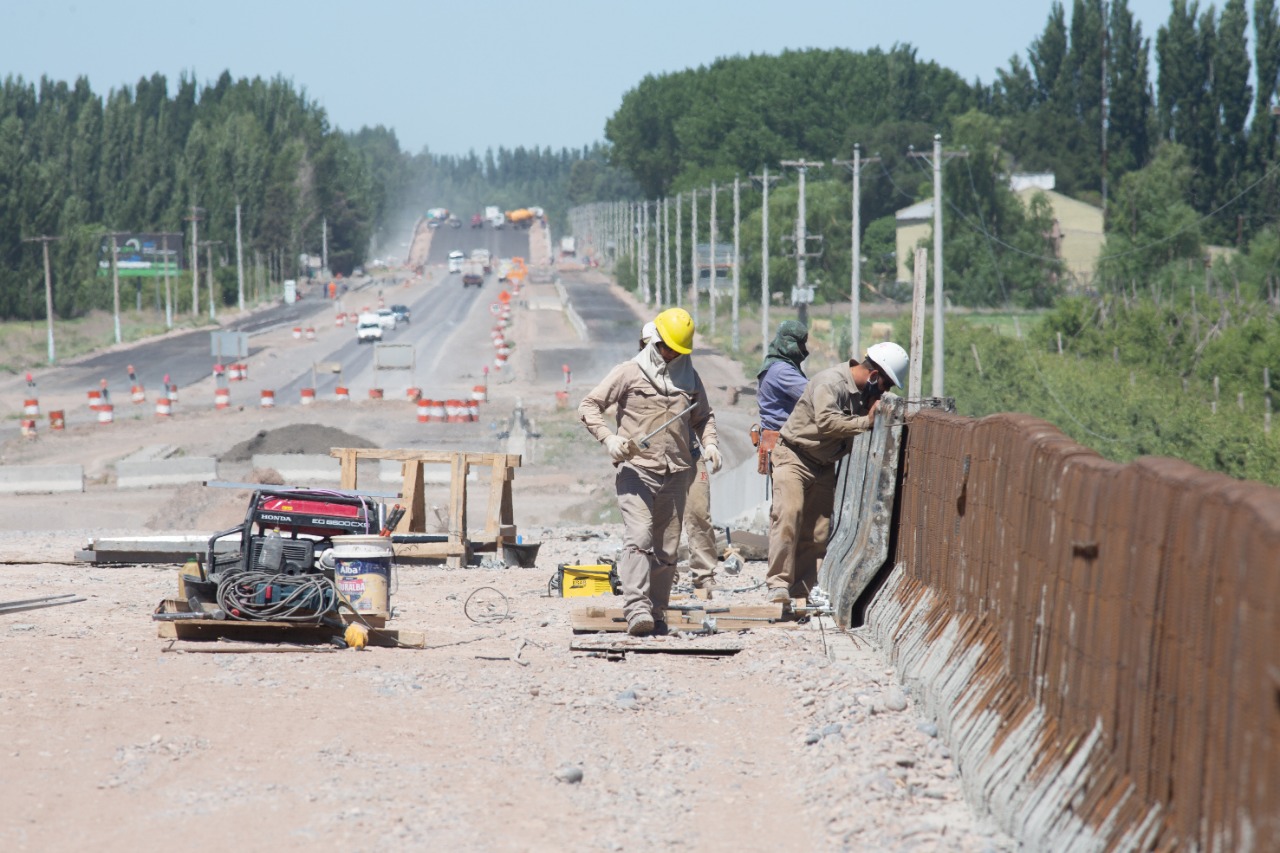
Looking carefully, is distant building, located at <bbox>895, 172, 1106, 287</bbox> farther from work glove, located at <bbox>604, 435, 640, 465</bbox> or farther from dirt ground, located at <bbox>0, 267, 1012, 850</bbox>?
dirt ground, located at <bbox>0, 267, 1012, 850</bbox>

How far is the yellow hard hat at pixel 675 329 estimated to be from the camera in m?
9.63

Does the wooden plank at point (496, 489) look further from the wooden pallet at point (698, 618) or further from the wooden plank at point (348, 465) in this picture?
the wooden pallet at point (698, 618)

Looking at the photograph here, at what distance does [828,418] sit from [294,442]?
2561 centimetres

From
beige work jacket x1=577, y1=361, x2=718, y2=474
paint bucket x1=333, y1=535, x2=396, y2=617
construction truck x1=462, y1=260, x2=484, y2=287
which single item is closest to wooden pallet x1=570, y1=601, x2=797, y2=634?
beige work jacket x1=577, y1=361, x2=718, y2=474

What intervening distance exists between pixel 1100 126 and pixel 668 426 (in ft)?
382

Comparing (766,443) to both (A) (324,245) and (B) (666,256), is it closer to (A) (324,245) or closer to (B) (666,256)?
(B) (666,256)

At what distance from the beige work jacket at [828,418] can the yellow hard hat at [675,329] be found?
1103mm

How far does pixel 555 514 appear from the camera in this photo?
27484 mm

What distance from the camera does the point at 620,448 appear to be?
9.29 m

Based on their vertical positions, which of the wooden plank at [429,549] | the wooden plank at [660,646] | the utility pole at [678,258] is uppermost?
the utility pole at [678,258]

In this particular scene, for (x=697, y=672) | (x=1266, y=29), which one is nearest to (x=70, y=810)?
(x=697, y=672)

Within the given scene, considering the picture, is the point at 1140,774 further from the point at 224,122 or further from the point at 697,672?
the point at 224,122

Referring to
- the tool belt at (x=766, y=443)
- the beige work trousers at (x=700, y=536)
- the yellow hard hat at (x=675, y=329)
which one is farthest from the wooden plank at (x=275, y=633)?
the beige work trousers at (x=700, y=536)

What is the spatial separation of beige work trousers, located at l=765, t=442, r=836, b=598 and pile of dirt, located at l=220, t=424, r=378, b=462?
23093mm
